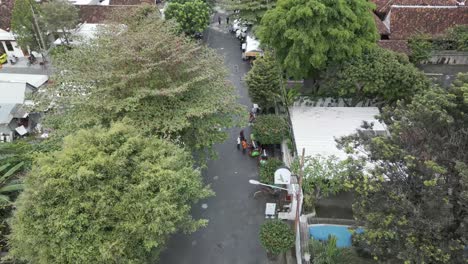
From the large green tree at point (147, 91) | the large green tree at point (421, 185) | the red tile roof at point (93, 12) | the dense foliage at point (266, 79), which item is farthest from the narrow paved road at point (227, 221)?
the red tile roof at point (93, 12)

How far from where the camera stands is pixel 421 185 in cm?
1002

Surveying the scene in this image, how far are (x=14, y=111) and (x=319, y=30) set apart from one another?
1710 cm

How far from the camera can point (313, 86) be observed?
21000 millimetres

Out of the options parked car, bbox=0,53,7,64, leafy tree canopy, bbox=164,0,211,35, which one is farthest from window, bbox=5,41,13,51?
leafy tree canopy, bbox=164,0,211,35

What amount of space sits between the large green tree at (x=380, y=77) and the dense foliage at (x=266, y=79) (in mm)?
2841

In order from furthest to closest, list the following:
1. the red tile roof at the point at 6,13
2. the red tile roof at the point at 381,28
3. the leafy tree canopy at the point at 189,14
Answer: the red tile roof at the point at 6,13
the leafy tree canopy at the point at 189,14
the red tile roof at the point at 381,28

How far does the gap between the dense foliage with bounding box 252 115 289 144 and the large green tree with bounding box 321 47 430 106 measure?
3277 millimetres

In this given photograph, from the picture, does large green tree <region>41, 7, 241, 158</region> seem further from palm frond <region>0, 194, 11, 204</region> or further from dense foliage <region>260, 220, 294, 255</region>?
dense foliage <region>260, 220, 294, 255</region>

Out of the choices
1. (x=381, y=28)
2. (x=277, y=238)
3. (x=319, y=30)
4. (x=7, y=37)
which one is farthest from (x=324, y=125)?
(x=7, y=37)

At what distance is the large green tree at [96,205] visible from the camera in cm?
986

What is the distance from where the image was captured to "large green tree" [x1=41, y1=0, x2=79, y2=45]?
2505 cm

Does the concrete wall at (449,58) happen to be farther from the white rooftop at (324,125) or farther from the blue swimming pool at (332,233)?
the blue swimming pool at (332,233)

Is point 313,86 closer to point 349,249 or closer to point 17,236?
point 349,249

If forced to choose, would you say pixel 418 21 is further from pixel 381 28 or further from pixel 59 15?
pixel 59 15
